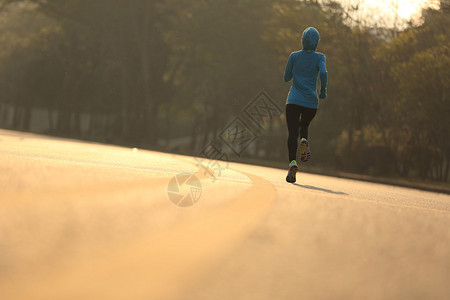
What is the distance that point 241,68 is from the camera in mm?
46875

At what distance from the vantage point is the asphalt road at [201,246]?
3.40 metres

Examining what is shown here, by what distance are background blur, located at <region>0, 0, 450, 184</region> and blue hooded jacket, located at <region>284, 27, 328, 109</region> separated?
14.1m

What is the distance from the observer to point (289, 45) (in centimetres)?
3509

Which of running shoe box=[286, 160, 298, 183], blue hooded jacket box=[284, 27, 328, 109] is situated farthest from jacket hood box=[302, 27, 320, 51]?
running shoe box=[286, 160, 298, 183]

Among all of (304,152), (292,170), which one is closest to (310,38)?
(304,152)

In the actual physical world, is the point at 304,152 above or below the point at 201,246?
above

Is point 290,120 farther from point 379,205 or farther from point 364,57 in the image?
point 364,57

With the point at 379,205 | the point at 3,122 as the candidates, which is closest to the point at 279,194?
the point at 379,205

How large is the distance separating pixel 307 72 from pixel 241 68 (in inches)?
1426

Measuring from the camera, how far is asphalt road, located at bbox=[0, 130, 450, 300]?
340cm

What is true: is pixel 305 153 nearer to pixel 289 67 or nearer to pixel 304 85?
pixel 304 85

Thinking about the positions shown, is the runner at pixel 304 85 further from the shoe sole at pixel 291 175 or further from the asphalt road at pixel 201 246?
the asphalt road at pixel 201 246

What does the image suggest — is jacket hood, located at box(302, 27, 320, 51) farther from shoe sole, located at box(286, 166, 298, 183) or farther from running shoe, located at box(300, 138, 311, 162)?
shoe sole, located at box(286, 166, 298, 183)

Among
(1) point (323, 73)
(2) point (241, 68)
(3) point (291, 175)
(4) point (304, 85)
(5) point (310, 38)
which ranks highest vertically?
(2) point (241, 68)
